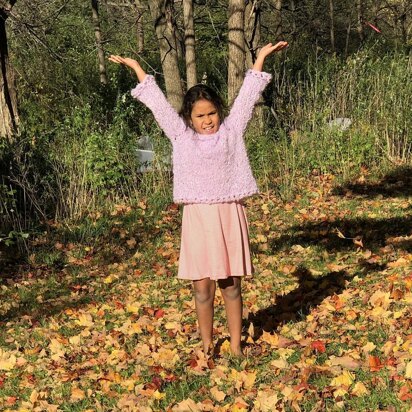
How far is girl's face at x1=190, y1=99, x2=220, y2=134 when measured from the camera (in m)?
3.55

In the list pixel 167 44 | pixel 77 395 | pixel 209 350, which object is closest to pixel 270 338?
pixel 209 350

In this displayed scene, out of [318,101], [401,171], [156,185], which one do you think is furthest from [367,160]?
[156,185]

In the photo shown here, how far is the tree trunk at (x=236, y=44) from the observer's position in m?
9.60

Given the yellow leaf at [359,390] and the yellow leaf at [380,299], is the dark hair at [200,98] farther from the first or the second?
the yellow leaf at [380,299]

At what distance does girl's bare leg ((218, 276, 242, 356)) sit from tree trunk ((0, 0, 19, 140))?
19.9 ft

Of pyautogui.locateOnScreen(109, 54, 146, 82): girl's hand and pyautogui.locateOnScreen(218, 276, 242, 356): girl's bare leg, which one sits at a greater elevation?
pyautogui.locateOnScreen(109, 54, 146, 82): girl's hand

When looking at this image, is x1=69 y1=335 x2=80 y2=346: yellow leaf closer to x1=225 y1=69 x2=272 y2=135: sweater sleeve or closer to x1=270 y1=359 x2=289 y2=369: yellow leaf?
x1=270 y1=359 x2=289 y2=369: yellow leaf

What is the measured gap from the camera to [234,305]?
379cm

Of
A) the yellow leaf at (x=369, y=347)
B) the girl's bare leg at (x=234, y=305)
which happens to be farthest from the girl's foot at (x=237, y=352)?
the yellow leaf at (x=369, y=347)

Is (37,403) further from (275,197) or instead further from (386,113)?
(386,113)

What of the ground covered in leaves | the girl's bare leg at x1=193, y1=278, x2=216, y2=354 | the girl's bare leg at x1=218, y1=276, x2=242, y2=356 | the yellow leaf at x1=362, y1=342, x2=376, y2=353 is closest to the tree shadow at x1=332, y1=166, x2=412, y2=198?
the ground covered in leaves

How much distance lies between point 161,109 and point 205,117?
27 centimetres

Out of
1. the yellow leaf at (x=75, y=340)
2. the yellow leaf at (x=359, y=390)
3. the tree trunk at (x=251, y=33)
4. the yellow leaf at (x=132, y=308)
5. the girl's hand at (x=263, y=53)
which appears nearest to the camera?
the yellow leaf at (x=359, y=390)

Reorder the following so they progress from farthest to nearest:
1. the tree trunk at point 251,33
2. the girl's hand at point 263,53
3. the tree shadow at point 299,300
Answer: the tree trunk at point 251,33 → the tree shadow at point 299,300 → the girl's hand at point 263,53
